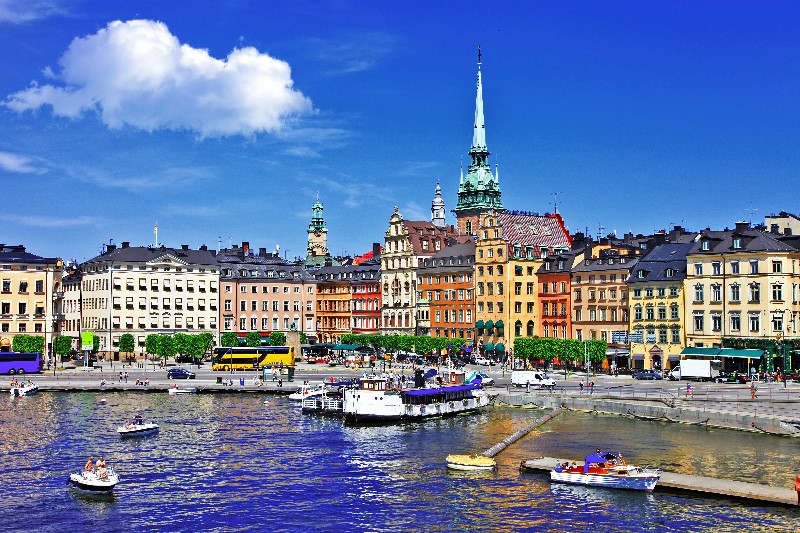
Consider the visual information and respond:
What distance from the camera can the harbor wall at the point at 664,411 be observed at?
82.5 metres

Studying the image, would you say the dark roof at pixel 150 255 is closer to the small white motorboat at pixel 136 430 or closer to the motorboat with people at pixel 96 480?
the small white motorboat at pixel 136 430

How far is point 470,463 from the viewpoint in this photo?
6838 cm

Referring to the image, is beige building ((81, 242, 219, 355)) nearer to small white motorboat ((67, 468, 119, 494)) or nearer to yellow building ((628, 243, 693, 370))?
yellow building ((628, 243, 693, 370))

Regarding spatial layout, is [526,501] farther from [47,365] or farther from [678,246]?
[47,365]

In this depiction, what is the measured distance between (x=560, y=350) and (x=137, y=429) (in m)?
72.2

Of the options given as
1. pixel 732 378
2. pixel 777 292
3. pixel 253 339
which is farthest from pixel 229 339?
pixel 777 292

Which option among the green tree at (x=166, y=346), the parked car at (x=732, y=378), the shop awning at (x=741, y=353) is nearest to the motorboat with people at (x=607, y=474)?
the parked car at (x=732, y=378)

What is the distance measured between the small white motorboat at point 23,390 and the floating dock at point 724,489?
82898mm

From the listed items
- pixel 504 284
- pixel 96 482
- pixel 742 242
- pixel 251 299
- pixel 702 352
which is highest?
pixel 742 242

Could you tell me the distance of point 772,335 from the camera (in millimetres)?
124938

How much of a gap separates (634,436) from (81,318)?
136377 millimetres

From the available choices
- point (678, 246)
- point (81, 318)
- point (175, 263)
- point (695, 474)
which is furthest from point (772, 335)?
point (81, 318)

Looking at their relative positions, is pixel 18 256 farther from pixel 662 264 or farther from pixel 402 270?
pixel 662 264

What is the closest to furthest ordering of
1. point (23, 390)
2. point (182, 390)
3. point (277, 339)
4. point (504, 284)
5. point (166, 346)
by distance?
point (23, 390) < point (182, 390) < point (166, 346) < point (504, 284) < point (277, 339)
